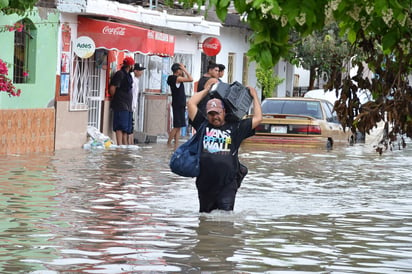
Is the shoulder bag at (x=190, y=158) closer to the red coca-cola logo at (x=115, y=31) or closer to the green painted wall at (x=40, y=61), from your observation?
the green painted wall at (x=40, y=61)

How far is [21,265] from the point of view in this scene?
31.9 ft

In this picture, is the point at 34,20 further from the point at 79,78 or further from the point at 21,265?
the point at 21,265

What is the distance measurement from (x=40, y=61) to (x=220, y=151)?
38.6ft

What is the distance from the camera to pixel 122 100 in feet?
85.8

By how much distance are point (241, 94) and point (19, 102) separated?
10718 mm

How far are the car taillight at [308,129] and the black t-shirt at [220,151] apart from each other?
1390 cm

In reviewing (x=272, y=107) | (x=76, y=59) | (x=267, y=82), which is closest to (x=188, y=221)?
(x=76, y=59)

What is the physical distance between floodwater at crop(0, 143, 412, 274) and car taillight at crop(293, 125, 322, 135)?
487 cm

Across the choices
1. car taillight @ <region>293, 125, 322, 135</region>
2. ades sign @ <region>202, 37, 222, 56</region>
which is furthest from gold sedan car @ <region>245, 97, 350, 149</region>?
ades sign @ <region>202, 37, 222, 56</region>

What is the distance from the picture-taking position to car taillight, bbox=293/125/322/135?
2659 centimetres

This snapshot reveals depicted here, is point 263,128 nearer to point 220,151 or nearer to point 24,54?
point 24,54

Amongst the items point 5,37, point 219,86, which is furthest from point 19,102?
point 219,86

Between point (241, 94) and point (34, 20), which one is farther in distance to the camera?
point (34, 20)

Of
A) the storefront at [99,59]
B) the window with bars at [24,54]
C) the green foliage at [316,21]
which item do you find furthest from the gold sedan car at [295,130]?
the green foliage at [316,21]
